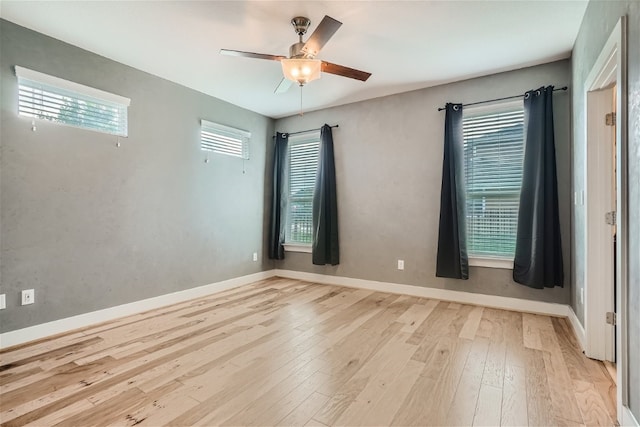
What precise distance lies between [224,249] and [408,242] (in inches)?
99.4

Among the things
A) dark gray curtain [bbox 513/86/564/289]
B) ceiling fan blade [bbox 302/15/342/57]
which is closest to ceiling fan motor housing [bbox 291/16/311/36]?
ceiling fan blade [bbox 302/15/342/57]

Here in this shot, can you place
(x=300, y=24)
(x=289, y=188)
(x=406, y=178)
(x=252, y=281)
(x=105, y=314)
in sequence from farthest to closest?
(x=289, y=188) → (x=252, y=281) → (x=406, y=178) → (x=105, y=314) → (x=300, y=24)

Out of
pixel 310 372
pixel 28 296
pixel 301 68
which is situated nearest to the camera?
pixel 310 372

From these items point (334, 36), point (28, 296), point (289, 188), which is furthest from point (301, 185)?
point (28, 296)

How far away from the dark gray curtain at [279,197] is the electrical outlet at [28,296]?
293cm

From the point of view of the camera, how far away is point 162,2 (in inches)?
90.1

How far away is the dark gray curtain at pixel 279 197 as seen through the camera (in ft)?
16.4

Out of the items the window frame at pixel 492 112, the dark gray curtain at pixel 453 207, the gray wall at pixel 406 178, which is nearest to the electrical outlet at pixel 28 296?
the gray wall at pixel 406 178

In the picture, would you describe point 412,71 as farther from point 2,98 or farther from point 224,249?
point 2,98

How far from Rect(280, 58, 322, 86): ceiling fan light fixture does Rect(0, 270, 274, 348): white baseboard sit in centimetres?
286

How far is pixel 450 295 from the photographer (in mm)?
3732

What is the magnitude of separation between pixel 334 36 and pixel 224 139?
2292 millimetres

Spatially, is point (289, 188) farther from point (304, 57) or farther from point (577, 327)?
point (577, 327)

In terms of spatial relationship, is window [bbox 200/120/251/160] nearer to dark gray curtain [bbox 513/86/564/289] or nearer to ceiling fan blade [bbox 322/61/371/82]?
ceiling fan blade [bbox 322/61/371/82]
